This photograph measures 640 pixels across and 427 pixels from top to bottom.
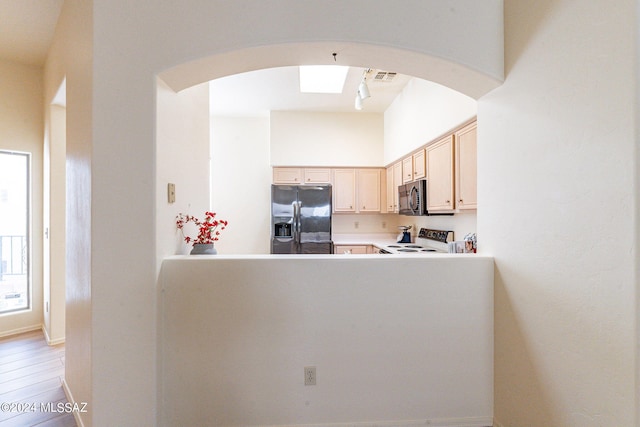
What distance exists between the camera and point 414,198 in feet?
12.1

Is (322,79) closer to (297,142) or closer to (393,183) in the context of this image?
(297,142)

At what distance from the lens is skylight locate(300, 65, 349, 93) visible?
378cm

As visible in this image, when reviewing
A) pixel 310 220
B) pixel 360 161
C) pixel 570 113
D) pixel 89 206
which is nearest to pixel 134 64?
pixel 89 206

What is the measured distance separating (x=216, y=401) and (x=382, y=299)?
1.15m

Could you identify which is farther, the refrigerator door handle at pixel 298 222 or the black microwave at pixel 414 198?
the refrigerator door handle at pixel 298 222

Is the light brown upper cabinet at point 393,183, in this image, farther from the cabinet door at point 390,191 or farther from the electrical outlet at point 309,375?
the electrical outlet at point 309,375

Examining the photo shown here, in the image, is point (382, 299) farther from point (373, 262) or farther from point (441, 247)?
point (441, 247)

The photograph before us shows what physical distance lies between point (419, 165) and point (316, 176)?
190cm

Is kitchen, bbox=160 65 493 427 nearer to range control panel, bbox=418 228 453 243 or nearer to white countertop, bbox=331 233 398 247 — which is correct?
range control panel, bbox=418 228 453 243

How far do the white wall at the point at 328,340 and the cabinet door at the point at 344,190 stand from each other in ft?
11.0

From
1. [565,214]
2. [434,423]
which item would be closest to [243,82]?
[565,214]

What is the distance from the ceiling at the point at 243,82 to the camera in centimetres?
247

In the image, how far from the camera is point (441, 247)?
3.75m

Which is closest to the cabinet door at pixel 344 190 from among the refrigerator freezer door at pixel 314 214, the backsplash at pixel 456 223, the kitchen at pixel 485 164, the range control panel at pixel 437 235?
the refrigerator freezer door at pixel 314 214
